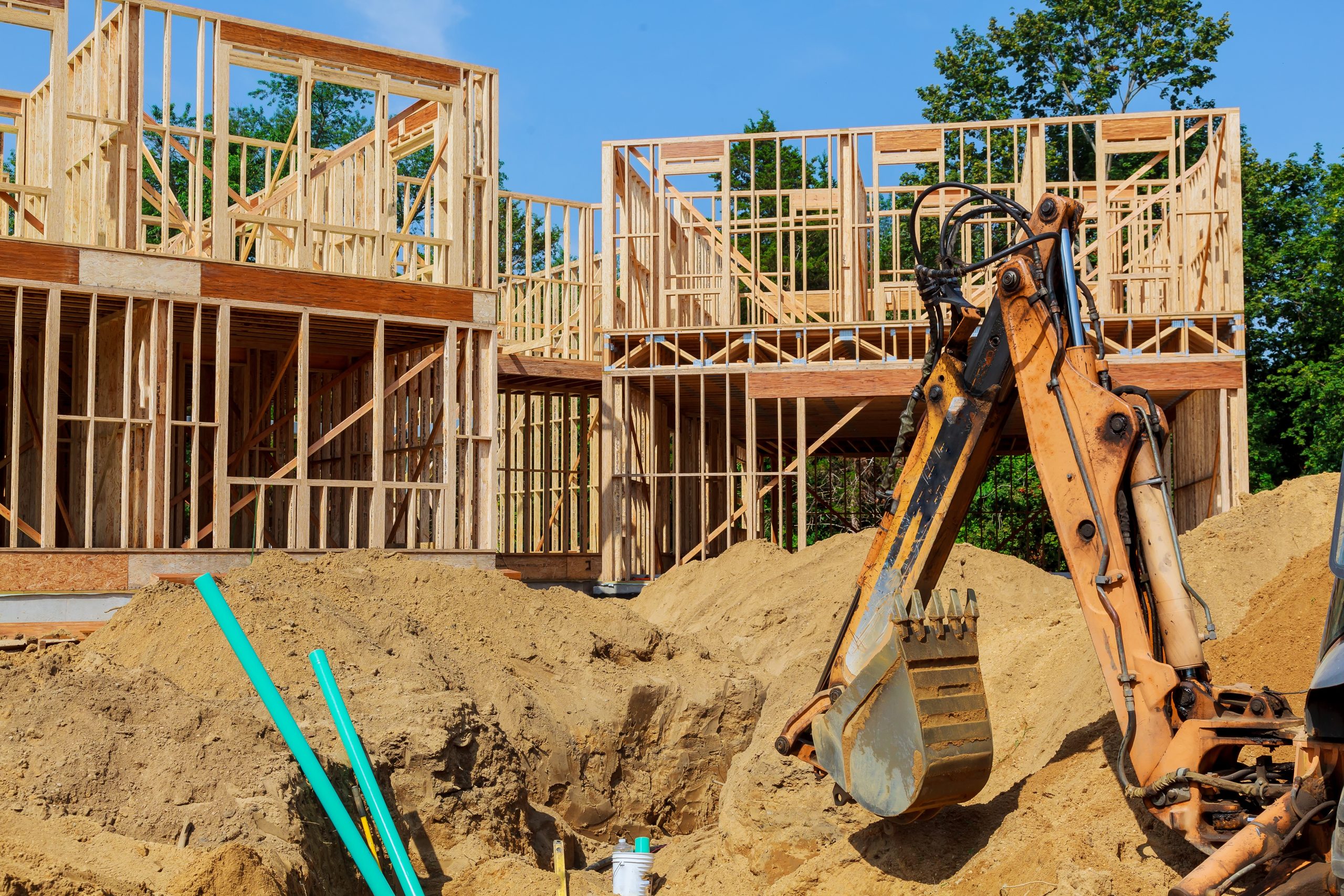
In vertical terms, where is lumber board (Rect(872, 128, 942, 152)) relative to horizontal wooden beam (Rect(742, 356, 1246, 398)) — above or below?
above

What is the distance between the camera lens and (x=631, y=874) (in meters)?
9.20

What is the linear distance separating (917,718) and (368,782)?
3871 mm

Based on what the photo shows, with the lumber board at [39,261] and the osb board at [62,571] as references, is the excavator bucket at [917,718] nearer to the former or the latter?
the osb board at [62,571]

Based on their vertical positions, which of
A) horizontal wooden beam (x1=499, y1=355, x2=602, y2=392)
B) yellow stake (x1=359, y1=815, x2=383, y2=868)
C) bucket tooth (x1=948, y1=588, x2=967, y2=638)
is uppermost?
horizontal wooden beam (x1=499, y1=355, x2=602, y2=392)

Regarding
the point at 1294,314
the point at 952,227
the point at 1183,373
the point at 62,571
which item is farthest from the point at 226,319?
the point at 1294,314

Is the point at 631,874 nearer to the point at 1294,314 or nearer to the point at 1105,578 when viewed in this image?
the point at 1105,578

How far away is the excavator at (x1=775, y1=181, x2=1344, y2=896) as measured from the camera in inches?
236

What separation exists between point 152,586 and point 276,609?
4.57ft

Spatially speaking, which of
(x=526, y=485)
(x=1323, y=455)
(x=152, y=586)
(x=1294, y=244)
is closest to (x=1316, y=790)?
(x=152, y=586)

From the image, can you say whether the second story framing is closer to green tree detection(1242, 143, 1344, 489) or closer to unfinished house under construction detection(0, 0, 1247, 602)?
unfinished house under construction detection(0, 0, 1247, 602)

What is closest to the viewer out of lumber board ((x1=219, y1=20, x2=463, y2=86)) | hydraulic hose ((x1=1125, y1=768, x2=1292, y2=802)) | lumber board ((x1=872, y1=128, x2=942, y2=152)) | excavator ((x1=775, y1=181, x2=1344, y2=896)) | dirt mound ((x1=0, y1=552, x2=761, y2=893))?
hydraulic hose ((x1=1125, y1=768, x2=1292, y2=802))

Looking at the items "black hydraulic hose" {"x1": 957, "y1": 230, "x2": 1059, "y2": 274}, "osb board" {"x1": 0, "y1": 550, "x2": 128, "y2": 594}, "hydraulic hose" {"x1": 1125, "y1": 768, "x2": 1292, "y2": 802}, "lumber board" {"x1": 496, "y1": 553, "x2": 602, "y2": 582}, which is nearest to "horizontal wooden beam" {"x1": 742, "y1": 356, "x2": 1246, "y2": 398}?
"lumber board" {"x1": 496, "y1": 553, "x2": 602, "y2": 582}

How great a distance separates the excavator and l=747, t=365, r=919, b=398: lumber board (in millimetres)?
13176

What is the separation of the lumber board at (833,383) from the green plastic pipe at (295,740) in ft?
44.1
